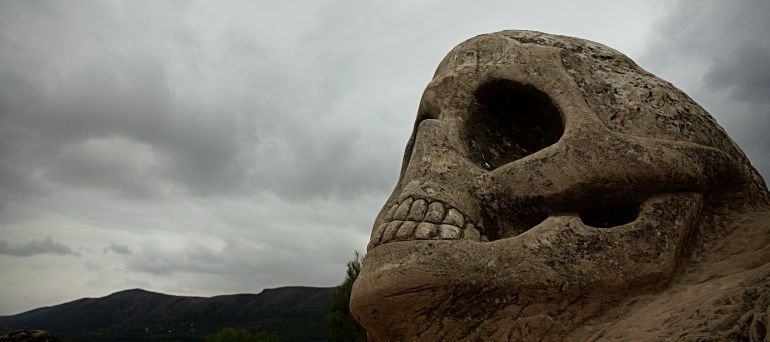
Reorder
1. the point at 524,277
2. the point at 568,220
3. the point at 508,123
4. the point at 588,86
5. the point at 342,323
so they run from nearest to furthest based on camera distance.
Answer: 1. the point at 524,277
2. the point at 568,220
3. the point at 588,86
4. the point at 508,123
5. the point at 342,323

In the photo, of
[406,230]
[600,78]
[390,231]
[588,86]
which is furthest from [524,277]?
[600,78]

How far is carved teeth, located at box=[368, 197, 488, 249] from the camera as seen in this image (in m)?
3.59

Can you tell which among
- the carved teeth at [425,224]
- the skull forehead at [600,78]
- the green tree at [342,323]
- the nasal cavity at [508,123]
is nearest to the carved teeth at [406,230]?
the carved teeth at [425,224]

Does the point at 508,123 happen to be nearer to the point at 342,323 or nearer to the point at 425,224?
the point at 425,224

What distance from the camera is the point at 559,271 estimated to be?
3326mm

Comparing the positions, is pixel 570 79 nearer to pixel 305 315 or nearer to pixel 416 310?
pixel 416 310

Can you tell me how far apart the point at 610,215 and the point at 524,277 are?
104cm

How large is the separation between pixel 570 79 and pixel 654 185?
0.99 metres

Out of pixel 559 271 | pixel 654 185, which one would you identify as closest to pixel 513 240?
pixel 559 271

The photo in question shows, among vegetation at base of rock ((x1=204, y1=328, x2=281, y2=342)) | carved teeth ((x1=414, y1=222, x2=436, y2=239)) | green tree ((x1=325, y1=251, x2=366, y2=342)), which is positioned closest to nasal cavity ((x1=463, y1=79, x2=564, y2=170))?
carved teeth ((x1=414, y1=222, x2=436, y2=239))

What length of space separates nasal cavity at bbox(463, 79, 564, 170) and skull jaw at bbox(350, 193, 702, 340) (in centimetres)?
113

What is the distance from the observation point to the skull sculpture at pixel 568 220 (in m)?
3.34

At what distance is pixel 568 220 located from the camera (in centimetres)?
354

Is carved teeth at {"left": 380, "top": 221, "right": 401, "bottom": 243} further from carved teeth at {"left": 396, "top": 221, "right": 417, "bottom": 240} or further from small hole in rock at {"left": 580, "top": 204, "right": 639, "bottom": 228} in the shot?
small hole in rock at {"left": 580, "top": 204, "right": 639, "bottom": 228}
